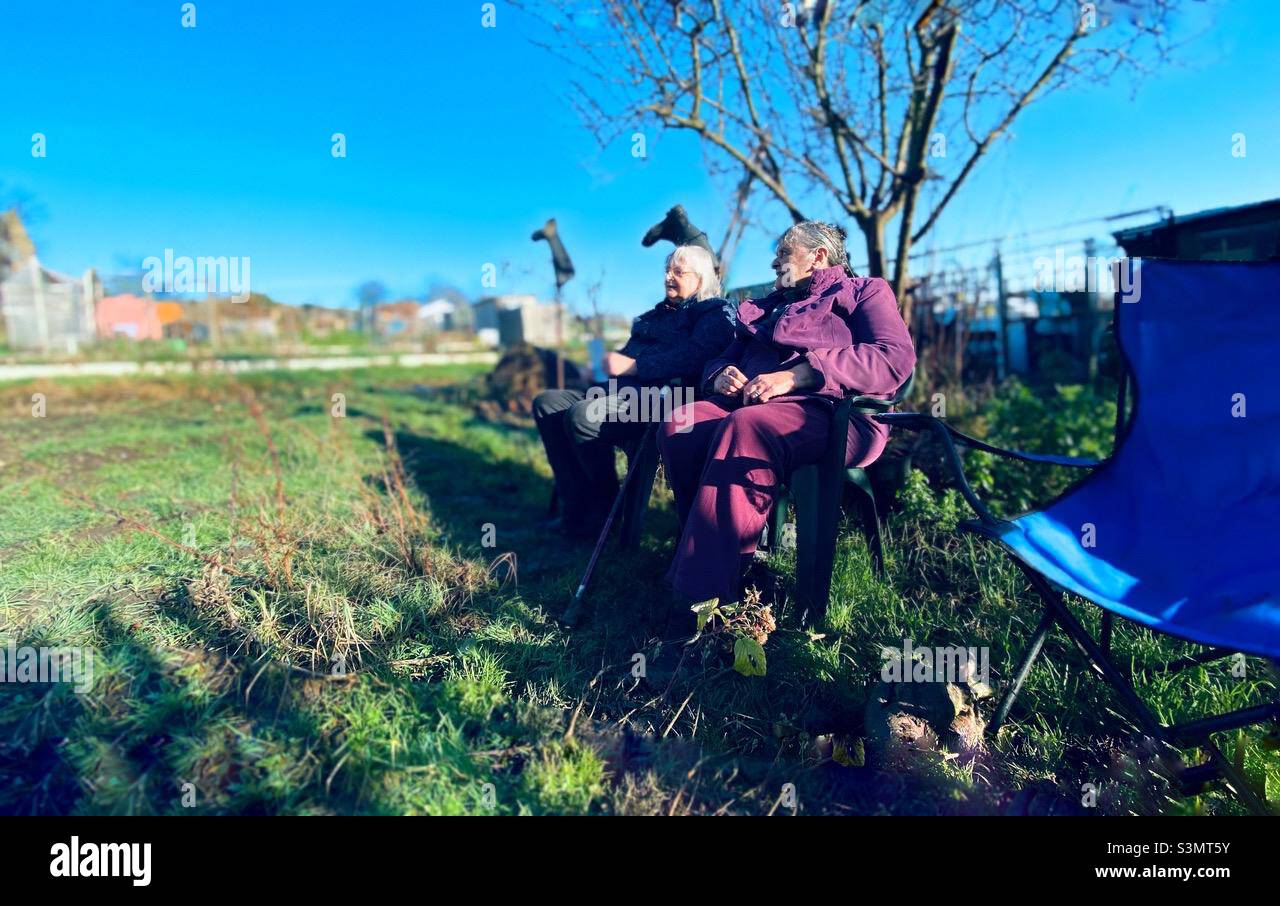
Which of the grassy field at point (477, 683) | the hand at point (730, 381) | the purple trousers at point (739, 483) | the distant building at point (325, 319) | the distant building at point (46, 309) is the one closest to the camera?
the grassy field at point (477, 683)

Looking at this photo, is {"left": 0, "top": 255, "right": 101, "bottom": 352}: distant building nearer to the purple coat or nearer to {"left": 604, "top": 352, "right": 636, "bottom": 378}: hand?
{"left": 604, "top": 352, "right": 636, "bottom": 378}: hand

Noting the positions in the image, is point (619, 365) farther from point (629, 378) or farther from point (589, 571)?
point (589, 571)

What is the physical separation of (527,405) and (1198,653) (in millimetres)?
6320

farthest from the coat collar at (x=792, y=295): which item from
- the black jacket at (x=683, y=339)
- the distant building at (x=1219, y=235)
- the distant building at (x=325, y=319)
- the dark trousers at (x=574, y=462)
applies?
the distant building at (x=325, y=319)

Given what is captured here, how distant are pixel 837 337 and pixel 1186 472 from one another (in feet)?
3.63

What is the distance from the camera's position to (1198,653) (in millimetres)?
2074

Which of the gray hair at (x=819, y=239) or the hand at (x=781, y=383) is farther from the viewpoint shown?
the gray hair at (x=819, y=239)

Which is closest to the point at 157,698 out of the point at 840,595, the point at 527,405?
the point at 840,595

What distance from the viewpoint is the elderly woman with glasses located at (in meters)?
3.09

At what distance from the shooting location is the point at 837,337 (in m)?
2.55

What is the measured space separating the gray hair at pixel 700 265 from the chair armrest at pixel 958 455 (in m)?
1.23

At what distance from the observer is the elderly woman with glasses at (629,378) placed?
309 centimetres

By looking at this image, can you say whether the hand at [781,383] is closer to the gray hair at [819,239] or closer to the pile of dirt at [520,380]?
the gray hair at [819,239]
